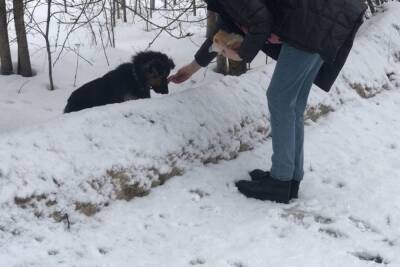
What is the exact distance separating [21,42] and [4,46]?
272 millimetres

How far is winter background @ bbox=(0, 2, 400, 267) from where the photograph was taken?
2.86 meters

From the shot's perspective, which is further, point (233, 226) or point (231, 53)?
point (231, 53)

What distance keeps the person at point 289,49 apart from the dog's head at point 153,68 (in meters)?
1.75

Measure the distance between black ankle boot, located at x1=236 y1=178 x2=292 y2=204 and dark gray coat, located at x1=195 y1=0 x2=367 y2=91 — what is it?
2.99 feet

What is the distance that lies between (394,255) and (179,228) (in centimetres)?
126

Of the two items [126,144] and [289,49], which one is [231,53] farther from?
[126,144]

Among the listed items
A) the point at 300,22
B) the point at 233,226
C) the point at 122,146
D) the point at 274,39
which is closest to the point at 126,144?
the point at 122,146

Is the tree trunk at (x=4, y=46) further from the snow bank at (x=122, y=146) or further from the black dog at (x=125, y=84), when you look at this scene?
the snow bank at (x=122, y=146)

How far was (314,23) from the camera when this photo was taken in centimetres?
318

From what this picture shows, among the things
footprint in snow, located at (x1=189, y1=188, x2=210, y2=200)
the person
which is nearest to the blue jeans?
the person

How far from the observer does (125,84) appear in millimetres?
5219

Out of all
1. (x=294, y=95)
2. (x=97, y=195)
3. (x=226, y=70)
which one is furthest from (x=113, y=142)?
(x=226, y=70)

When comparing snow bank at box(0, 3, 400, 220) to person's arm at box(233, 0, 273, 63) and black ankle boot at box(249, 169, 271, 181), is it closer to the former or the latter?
black ankle boot at box(249, 169, 271, 181)

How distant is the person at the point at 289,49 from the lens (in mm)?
3176
